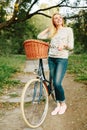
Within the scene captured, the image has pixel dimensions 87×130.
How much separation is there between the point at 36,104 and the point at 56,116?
1.47 ft

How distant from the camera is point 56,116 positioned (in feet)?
19.3

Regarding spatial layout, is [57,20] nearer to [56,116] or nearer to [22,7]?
[56,116]

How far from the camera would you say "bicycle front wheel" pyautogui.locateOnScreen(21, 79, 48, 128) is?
5.39 meters

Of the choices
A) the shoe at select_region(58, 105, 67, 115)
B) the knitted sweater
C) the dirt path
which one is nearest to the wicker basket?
the knitted sweater

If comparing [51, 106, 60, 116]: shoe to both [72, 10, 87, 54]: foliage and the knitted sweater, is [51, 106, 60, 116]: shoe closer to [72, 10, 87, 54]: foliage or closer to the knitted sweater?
the knitted sweater

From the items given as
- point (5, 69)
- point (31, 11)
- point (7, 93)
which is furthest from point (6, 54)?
point (7, 93)

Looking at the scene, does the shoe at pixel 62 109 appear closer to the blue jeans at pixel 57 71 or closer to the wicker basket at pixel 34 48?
the blue jeans at pixel 57 71

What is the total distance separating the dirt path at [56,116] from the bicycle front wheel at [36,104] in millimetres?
111

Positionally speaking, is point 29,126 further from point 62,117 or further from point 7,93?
point 7,93

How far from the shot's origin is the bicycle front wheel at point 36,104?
17.7 feet

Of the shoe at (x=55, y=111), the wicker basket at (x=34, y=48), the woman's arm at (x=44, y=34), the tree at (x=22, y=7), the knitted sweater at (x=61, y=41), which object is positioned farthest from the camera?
the tree at (x=22, y=7)

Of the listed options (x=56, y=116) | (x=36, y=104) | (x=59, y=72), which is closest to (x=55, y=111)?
(x=56, y=116)

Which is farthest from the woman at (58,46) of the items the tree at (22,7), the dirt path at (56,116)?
the tree at (22,7)

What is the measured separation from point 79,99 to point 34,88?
6.21 feet
